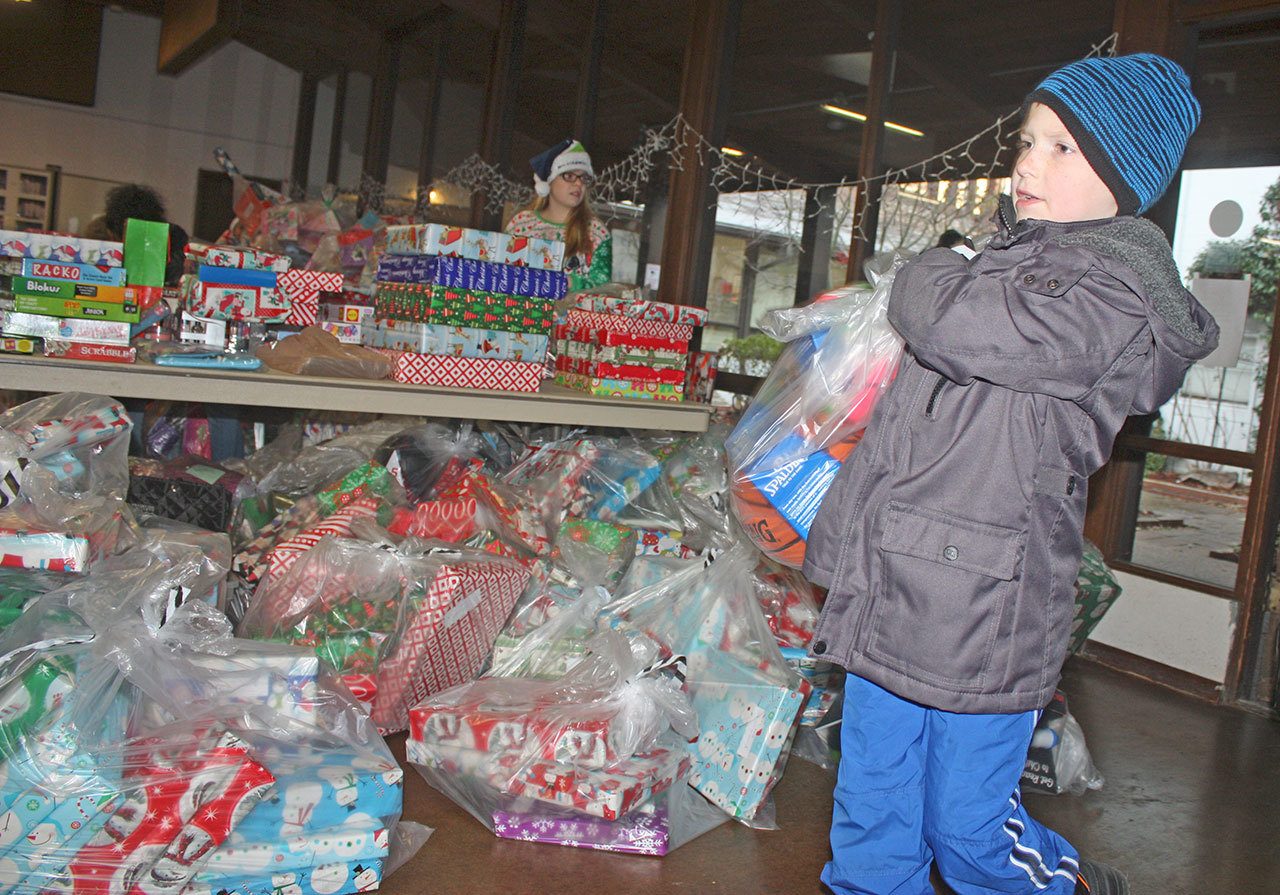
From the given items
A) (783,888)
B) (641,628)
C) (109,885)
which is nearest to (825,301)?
(641,628)

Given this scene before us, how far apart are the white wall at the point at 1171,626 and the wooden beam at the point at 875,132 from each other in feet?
4.45

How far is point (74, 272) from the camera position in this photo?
7.95ft

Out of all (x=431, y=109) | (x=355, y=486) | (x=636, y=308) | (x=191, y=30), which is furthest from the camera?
(x=191, y=30)

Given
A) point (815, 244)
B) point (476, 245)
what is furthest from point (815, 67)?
point (476, 245)

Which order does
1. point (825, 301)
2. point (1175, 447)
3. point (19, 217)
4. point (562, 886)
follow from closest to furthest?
point (562, 886), point (825, 301), point (1175, 447), point (19, 217)

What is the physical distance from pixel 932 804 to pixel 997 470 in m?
0.53

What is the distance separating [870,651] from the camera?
1.61m

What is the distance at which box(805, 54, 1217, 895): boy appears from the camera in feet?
4.83

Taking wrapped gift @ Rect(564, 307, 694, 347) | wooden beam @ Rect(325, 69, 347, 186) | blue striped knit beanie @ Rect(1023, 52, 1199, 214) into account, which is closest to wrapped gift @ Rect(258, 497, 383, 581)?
wrapped gift @ Rect(564, 307, 694, 347)

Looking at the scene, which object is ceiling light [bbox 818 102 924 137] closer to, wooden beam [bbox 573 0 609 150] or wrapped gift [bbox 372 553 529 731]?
wooden beam [bbox 573 0 609 150]

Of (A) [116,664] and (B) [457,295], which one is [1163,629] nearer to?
(B) [457,295]

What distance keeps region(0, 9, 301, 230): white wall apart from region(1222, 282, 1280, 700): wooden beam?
730cm

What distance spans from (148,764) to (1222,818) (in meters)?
2.10

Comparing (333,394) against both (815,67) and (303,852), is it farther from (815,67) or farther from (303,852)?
(815,67)
